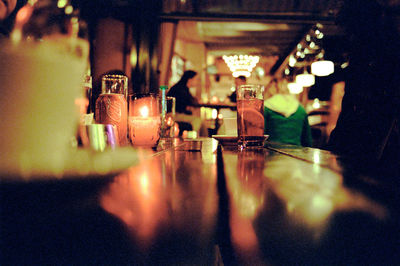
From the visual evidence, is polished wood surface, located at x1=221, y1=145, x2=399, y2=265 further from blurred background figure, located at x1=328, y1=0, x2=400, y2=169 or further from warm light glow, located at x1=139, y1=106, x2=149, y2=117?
blurred background figure, located at x1=328, y1=0, x2=400, y2=169

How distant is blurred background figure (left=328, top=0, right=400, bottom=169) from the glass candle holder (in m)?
1.01

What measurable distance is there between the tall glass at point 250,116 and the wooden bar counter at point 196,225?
2.51ft

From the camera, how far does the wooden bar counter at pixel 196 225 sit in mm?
187

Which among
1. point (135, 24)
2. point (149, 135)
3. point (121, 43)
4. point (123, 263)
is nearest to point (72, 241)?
point (123, 263)

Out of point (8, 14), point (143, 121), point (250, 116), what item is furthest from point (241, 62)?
point (143, 121)

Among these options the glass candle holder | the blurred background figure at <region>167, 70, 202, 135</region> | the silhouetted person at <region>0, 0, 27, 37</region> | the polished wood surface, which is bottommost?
the polished wood surface

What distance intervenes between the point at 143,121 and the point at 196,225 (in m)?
0.88

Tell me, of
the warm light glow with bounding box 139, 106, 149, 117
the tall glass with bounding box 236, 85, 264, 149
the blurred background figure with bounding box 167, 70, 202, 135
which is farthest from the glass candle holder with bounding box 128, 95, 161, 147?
the blurred background figure with bounding box 167, 70, 202, 135

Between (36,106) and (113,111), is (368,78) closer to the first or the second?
(113,111)

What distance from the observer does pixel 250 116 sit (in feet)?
3.67

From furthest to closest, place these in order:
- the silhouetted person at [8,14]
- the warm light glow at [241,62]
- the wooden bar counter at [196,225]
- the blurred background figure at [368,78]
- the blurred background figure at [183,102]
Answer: the warm light glow at [241,62] → the blurred background figure at [183,102] → the silhouetted person at [8,14] → the blurred background figure at [368,78] → the wooden bar counter at [196,225]

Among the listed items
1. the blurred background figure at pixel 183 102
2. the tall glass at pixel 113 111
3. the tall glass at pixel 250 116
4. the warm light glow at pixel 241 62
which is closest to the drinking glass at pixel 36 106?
the tall glass at pixel 113 111

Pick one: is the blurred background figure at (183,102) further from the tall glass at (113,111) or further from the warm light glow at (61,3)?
the tall glass at (113,111)

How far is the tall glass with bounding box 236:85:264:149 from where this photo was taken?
3.67 ft
